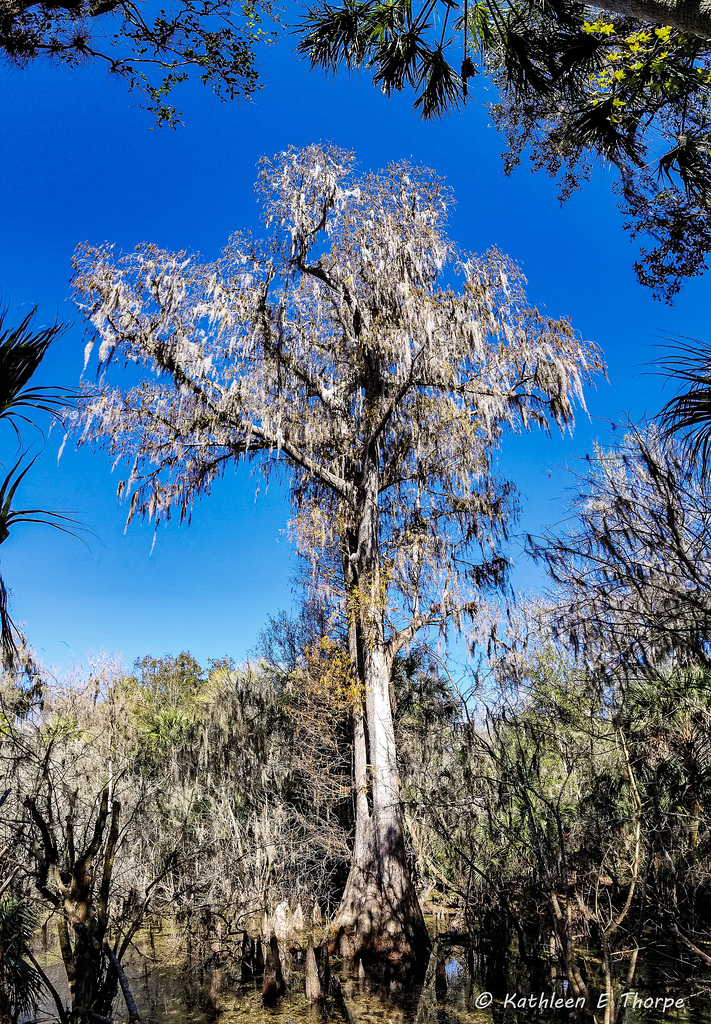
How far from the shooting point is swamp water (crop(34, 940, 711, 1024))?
661cm

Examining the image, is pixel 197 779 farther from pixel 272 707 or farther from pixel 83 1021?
pixel 83 1021

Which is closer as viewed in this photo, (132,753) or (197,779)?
(197,779)

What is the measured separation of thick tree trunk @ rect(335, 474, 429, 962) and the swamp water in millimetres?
661

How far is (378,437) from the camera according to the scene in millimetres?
13320

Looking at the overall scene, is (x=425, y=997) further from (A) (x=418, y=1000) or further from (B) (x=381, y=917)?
(B) (x=381, y=917)

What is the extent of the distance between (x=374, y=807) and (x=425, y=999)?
3.38m

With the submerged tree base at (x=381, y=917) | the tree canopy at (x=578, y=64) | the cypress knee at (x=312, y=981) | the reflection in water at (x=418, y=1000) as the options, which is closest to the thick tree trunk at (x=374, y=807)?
the submerged tree base at (x=381, y=917)

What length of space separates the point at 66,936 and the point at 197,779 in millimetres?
10799

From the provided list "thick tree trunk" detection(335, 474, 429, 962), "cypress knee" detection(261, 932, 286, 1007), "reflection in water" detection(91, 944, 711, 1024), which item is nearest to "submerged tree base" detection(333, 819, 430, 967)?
"thick tree trunk" detection(335, 474, 429, 962)

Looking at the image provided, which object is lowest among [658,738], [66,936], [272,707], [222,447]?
[66,936]

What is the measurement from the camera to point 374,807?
11141 millimetres

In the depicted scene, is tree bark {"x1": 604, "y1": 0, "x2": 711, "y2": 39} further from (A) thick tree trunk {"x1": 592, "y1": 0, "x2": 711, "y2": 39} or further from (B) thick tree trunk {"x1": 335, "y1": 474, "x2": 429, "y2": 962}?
(B) thick tree trunk {"x1": 335, "y1": 474, "x2": 429, "y2": 962}

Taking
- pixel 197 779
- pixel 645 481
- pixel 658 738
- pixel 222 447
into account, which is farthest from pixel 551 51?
pixel 197 779

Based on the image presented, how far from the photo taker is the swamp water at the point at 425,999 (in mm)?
6605
